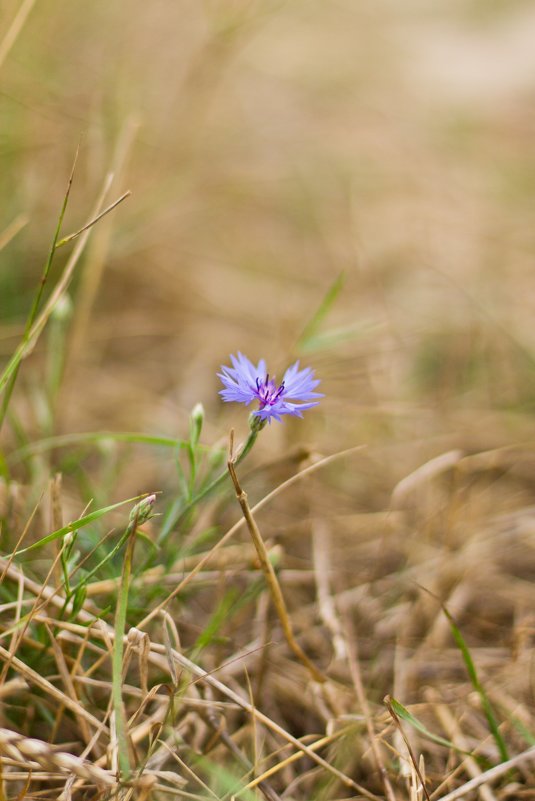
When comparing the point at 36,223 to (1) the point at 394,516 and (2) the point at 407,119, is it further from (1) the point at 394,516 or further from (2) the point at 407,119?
(2) the point at 407,119

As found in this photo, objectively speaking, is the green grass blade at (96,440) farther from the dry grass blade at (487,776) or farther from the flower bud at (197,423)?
the dry grass blade at (487,776)

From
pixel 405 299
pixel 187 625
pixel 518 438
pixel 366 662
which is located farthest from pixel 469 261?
A: pixel 187 625

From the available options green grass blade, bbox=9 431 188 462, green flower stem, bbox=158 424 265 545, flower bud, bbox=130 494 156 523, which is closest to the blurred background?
green grass blade, bbox=9 431 188 462

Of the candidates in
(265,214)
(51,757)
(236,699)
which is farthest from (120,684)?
(265,214)

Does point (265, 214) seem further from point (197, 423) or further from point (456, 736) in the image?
point (456, 736)

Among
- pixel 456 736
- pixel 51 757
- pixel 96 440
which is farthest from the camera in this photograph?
pixel 96 440

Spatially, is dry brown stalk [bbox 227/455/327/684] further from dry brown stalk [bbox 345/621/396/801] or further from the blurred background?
the blurred background
